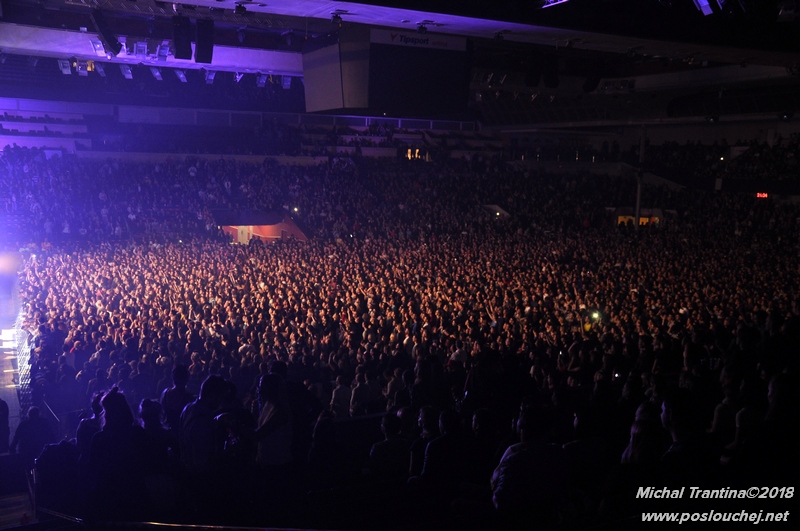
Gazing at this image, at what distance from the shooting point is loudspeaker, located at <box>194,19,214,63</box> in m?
7.23

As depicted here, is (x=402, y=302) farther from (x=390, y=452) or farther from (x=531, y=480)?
(x=531, y=480)

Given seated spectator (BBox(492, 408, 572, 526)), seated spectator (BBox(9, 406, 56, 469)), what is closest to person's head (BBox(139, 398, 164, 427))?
seated spectator (BBox(492, 408, 572, 526))

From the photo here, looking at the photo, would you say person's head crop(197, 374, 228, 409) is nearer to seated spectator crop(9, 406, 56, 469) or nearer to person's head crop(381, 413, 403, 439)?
person's head crop(381, 413, 403, 439)

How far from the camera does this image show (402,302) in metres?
11.2

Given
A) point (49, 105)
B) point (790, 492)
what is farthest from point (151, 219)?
point (790, 492)

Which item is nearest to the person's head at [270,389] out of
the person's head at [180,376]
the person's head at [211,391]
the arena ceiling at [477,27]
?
the person's head at [211,391]

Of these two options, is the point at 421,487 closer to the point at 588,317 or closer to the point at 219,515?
the point at 219,515

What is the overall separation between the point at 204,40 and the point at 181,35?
0.25m

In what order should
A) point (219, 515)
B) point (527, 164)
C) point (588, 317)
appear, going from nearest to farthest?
point (219, 515)
point (588, 317)
point (527, 164)

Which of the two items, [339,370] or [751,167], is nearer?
[339,370]

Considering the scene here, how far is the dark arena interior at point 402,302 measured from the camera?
3.33 m

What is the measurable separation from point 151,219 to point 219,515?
21.5m

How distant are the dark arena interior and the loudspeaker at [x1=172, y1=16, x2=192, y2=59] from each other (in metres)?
0.18

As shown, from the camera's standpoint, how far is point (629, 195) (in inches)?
1112
